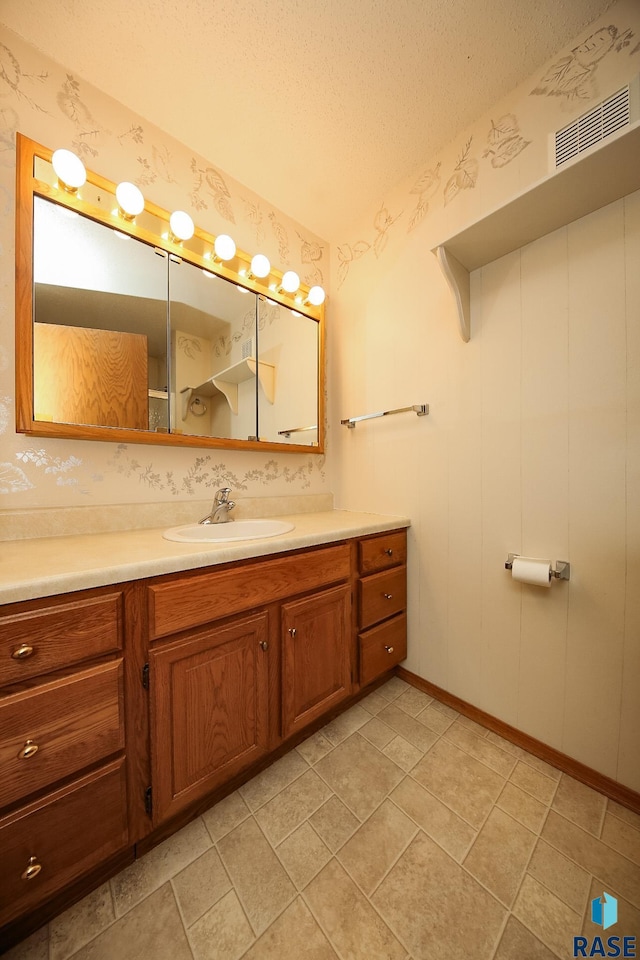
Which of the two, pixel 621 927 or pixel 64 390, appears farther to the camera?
Answer: pixel 64 390

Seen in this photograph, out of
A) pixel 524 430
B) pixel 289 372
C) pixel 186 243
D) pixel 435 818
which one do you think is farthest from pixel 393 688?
Result: pixel 186 243

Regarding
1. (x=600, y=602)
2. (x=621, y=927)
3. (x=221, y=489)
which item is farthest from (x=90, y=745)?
(x=600, y=602)

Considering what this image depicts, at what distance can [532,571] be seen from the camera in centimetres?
112

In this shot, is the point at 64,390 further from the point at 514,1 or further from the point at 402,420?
the point at 514,1

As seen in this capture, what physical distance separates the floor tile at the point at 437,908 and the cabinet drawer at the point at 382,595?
67 cm

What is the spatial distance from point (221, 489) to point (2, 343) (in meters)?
0.82

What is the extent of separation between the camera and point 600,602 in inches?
41.9

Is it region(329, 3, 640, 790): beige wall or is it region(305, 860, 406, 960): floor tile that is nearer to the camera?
region(305, 860, 406, 960): floor tile

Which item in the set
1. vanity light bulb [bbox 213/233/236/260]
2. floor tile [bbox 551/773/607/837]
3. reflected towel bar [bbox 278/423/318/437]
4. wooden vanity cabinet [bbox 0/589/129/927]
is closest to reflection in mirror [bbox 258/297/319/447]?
reflected towel bar [bbox 278/423/318/437]

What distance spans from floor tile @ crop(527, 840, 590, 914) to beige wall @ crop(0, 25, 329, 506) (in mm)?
1475

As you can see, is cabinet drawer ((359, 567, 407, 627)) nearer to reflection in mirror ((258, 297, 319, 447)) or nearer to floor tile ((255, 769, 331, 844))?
floor tile ((255, 769, 331, 844))

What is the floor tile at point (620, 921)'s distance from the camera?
730 mm

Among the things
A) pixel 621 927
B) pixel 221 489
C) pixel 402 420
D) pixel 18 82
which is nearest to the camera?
pixel 621 927

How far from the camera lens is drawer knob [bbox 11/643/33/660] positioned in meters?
0.65
